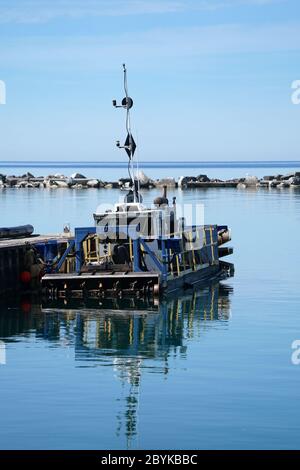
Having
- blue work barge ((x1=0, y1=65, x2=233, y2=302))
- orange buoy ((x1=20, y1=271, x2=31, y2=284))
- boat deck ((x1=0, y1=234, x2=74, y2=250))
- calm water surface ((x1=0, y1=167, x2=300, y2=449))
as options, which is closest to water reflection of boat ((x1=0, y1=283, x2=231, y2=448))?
calm water surface ((x1=0, y1=167, x2=300, y2=449))

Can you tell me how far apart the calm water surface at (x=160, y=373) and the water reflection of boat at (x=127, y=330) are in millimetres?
46

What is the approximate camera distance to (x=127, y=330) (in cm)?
3747

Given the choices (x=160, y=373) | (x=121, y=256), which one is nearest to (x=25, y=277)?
(x=121, y=256)

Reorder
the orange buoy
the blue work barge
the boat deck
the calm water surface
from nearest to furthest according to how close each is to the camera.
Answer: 1. the calm water surface
2. the blue work barge
3. the orange buoy
4. the boat deck

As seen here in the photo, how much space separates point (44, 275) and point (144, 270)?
4584 millimetres

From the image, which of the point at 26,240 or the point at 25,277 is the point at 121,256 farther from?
the point at 26,240

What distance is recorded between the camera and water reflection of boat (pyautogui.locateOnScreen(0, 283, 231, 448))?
30.9 m

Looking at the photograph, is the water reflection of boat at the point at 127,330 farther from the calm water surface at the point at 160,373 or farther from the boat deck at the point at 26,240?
the boat deck at the point at 26,240

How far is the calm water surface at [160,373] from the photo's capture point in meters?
23.6

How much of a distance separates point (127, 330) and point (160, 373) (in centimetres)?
783

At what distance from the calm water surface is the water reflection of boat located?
46 millimetres

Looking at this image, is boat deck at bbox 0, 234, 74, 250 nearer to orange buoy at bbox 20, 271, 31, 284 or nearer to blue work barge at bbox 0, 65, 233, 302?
blue work barge at bbox 0, 65, 233, 302

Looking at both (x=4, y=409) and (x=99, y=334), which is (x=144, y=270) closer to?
(x=99, y=334)
